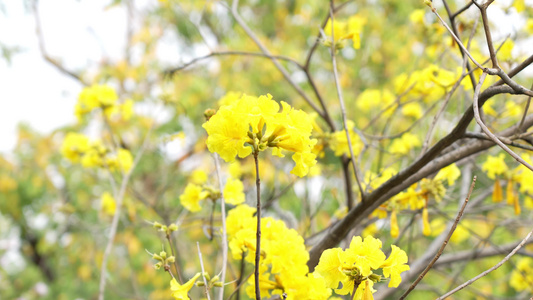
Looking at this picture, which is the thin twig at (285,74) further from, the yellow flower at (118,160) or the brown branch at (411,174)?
the yellow flower at (118,160)

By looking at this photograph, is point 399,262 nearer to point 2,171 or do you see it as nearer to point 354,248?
point 354,248

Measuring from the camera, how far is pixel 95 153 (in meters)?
2.23

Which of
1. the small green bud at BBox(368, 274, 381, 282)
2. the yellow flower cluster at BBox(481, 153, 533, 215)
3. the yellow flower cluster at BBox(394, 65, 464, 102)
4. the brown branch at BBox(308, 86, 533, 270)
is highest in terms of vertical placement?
the yellow flower cluster at BBox(394, 65, 464, 102)

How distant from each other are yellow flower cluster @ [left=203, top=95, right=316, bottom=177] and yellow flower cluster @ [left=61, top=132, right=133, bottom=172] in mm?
1385

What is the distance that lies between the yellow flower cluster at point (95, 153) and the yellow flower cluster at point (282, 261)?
1.20 metres

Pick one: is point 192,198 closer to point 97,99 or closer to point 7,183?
point 97,99

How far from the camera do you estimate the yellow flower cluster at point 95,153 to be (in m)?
2.22

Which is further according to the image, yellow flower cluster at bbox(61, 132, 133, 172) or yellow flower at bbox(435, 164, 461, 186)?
yellow flower cluster at bbox(61, 132, 133, 172)

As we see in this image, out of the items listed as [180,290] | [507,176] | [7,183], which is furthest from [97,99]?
[7,183]

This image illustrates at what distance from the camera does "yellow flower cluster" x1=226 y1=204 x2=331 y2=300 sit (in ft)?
3.30

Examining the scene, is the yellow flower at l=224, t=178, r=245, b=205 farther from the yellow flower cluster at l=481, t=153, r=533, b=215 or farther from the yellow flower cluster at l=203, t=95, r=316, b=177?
the yellow flower cluster at l=481, t=153, r=533, b=215

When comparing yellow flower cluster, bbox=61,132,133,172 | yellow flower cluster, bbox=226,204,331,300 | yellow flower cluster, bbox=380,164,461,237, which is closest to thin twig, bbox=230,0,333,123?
yellow flower cluster, bbox=380,164,461,237

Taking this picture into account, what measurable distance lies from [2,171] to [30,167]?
0.51m

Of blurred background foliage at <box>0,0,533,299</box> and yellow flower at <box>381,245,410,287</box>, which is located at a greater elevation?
blurred background foliage at <box>0,0,533,299</box>
